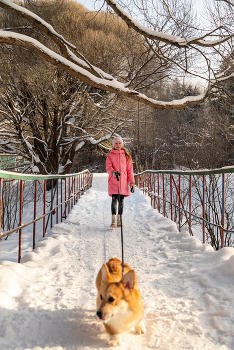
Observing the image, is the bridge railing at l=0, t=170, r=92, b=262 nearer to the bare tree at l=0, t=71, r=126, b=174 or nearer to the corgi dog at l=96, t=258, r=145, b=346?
the corgi dog at l=96, t=258, r=145, b=346

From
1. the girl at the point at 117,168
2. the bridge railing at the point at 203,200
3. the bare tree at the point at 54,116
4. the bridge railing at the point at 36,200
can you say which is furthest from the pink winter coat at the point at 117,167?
the bare tree at the point at 54,116

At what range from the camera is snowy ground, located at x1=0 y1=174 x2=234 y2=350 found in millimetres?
1841

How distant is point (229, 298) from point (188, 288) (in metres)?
0.42

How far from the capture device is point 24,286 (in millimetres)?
2510

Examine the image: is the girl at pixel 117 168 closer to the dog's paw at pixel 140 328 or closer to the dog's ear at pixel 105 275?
the dog's paw at pixel 140 328

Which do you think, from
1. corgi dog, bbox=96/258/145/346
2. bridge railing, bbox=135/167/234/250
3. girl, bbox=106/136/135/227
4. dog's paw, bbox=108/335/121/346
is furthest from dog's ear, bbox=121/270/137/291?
girl, bbox=106/136/135/227

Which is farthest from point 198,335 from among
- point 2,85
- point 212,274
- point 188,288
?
point 2,85

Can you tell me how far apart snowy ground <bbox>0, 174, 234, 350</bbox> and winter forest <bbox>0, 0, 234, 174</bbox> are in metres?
2.53

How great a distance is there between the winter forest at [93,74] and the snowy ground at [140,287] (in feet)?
8.30

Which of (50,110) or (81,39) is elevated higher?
(81,39)

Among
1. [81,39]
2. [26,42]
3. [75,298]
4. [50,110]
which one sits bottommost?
[75,298]

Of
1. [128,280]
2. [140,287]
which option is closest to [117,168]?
[140,287]

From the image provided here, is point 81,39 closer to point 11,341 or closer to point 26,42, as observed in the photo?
point 26,42

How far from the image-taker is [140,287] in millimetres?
2693
